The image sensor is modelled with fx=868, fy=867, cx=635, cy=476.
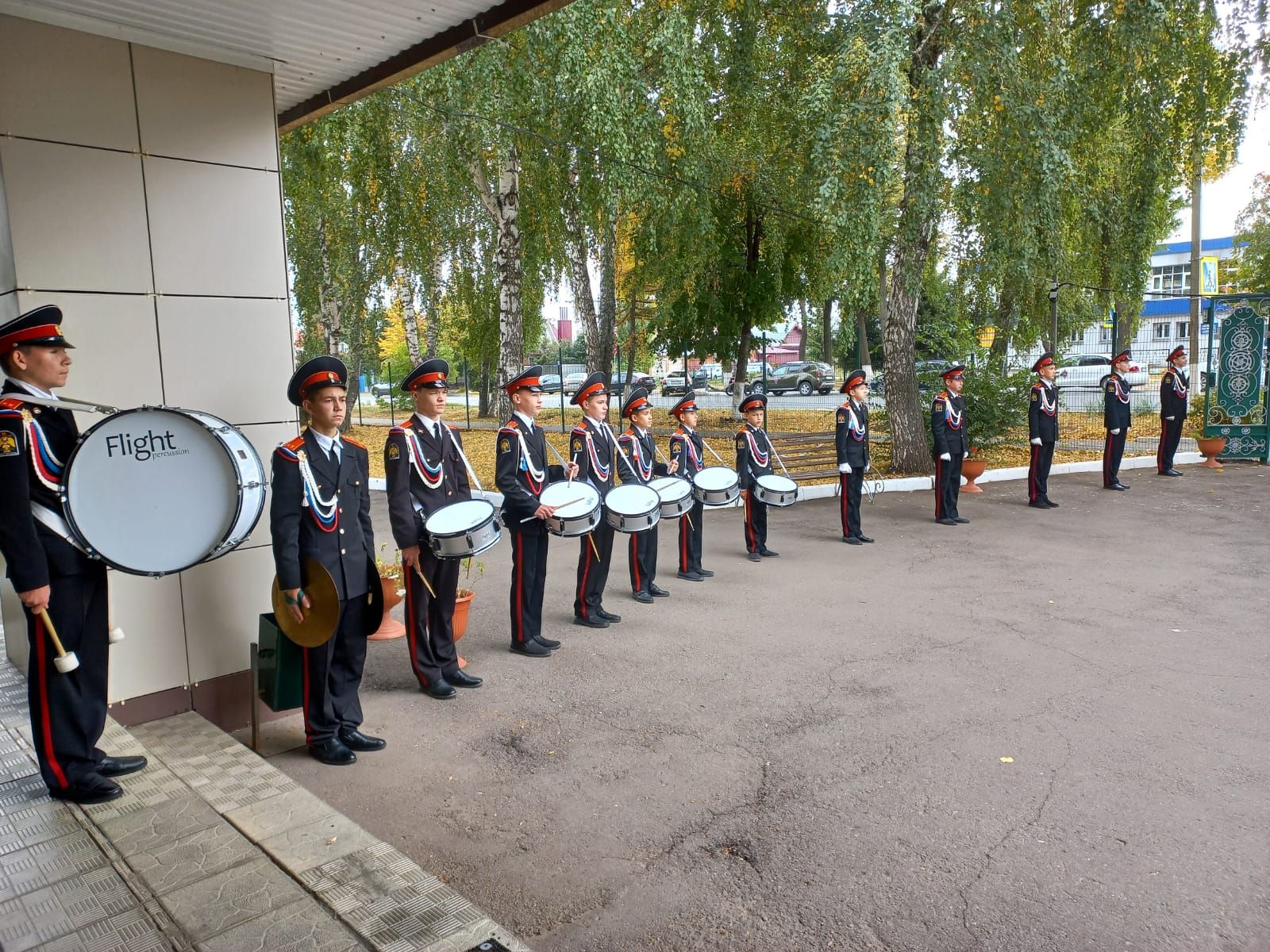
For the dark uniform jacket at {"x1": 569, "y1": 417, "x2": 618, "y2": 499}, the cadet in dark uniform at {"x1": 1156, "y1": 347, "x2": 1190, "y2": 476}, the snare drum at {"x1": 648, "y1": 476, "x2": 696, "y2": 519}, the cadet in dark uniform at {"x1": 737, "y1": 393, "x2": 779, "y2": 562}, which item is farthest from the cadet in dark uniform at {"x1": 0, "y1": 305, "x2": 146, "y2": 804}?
the cadet in dark uniform at {"x1": 1156, "y1": 347, "x2": 1190, "y2": 476}

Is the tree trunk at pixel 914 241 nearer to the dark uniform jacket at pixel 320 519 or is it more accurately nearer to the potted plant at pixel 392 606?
the potted plant at pixel 392 606

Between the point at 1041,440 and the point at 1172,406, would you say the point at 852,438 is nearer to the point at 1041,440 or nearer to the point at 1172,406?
the point at 1041,440

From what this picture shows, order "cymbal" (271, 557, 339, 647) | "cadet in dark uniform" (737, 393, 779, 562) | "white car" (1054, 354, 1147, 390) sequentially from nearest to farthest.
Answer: "cymbal" (271, 557, 339, 647) < "cadet in dark uniform" (737, 393, 779, 562) < "white car" (1054, 354, 1147, 390)

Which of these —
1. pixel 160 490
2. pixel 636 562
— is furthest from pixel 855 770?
pixel 636 562

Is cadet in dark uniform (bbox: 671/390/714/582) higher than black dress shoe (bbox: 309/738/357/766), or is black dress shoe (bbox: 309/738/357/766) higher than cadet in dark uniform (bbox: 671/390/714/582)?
cadet in dark uniform (bbox: 671/390/714/582)

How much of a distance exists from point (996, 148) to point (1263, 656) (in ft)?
24.0

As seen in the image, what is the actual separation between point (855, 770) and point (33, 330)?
3.88m

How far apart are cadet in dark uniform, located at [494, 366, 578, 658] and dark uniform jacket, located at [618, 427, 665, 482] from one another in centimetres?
131

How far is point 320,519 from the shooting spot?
13.3ft

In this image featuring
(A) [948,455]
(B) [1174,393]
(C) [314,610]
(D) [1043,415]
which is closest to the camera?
(C) [314,610]

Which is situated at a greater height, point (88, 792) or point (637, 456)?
point (637, 456)

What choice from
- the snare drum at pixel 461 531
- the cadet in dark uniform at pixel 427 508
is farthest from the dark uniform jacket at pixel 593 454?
the snare drum at pixel 461 531

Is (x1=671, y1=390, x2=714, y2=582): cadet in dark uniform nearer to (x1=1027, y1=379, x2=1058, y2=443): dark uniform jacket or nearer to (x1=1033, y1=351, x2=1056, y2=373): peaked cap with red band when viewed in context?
(x1=1027, y1=379, x2=1058, y2=443): dark uniform jacket

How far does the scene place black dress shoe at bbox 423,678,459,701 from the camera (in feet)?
16.5
